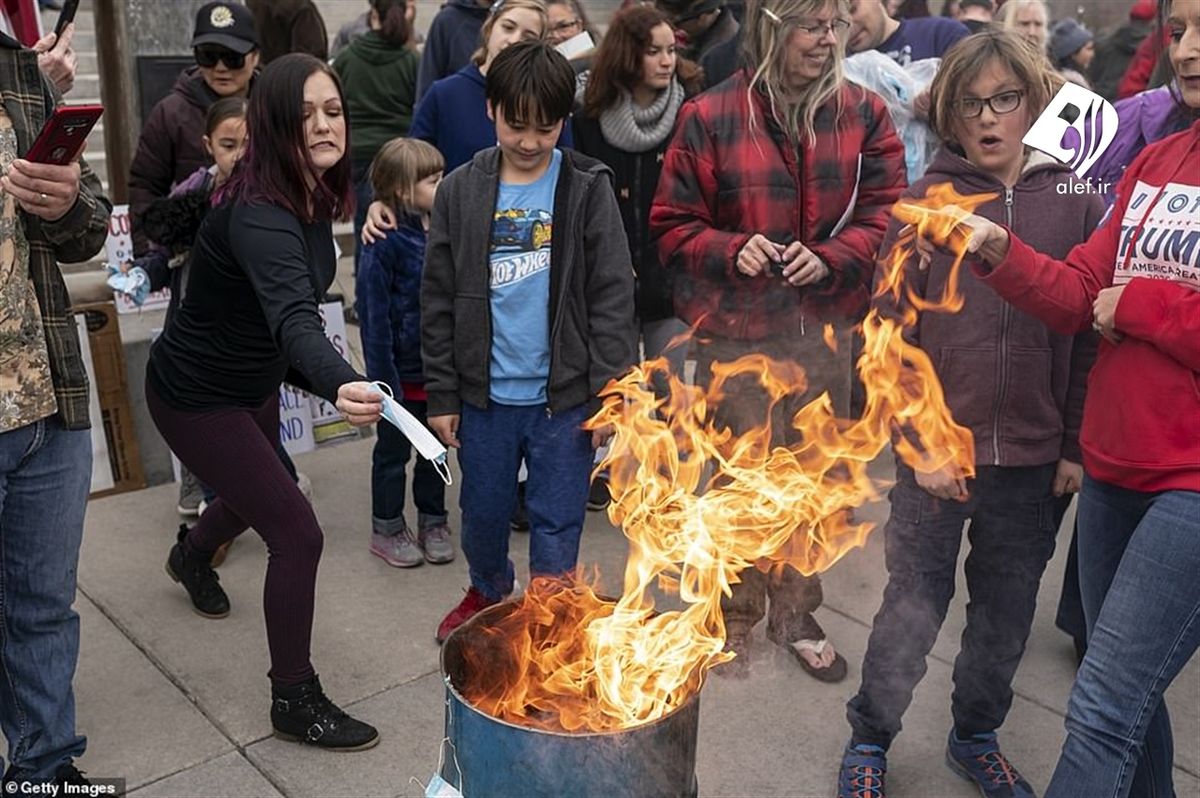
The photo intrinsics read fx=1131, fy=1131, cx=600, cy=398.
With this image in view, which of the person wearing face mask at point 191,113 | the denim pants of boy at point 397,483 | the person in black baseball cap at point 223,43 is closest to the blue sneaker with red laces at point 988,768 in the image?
the denim pants of boy at point 397,483

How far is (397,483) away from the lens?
4531 mm

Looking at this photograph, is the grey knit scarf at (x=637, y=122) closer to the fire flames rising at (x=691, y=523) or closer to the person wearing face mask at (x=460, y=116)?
the person wearing face mask at (x=460, y=116)

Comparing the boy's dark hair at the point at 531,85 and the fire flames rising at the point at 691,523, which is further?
the boy's dark hair at the point at 531,85

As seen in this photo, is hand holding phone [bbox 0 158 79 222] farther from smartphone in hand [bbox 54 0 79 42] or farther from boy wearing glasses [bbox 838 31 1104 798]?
boy wearing glasses [bbox 838 31 1104 798]

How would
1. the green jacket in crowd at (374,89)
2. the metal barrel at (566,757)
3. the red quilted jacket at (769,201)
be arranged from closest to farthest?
the metal barrel at (566,757), the red quilted jacket at (769,201), the green jacket in crowd at (374,89)

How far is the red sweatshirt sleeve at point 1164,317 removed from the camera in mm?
2357

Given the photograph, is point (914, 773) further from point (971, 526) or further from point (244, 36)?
point (244, 36)

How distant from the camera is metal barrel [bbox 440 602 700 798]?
6.64 feet

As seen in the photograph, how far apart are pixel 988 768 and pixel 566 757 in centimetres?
173

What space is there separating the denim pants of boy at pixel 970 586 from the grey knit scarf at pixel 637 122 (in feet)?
6.63

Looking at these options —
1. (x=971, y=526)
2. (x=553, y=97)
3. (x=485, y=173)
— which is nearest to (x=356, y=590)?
(x=485, y=173)

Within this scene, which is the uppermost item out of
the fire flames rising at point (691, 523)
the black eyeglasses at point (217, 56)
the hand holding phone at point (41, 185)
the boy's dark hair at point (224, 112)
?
the black eyeglasses at point (217, 56)

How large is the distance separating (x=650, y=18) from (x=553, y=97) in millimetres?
1221

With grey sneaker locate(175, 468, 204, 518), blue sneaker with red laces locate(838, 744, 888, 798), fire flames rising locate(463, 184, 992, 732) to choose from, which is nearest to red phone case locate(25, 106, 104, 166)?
fire flames rising locate(463, 184, 992, 732)
